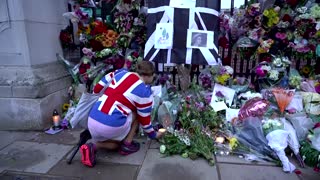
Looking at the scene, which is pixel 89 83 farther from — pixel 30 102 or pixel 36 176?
pixel 36 176

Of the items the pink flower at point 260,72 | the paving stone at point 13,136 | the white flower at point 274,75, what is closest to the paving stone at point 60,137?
the paving stone at point 13,136

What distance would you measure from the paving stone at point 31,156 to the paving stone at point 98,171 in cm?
15

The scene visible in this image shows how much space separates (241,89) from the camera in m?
4.38

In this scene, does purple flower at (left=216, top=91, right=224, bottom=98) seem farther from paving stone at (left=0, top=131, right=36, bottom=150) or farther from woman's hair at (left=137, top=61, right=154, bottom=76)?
paving stone at (left=0, top=131, right=36, bottom=150)

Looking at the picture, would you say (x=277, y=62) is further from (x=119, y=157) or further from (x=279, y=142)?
(x=119, y=157)

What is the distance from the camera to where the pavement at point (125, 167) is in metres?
2.83

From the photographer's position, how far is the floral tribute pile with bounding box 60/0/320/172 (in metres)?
3.29

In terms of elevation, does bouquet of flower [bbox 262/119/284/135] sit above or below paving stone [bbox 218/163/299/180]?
above

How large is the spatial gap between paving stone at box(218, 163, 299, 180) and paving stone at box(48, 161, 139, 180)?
0.98 m

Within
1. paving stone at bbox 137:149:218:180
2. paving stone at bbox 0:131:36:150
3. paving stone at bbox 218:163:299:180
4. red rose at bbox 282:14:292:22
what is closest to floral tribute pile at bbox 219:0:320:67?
red rose at bbox 282:14:292:22

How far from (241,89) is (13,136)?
138 inches

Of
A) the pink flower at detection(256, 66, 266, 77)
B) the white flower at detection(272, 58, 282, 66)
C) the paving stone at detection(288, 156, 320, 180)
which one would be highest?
the white flower at detection(272, 58, 282, 66)

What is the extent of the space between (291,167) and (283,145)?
271mm

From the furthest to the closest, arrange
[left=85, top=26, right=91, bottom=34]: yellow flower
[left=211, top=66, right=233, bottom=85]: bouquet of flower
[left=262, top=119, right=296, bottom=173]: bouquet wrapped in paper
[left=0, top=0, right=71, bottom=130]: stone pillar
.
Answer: [left=85, top=26, right=91, bottom=34]: yellow flower → [left=211, top=66, right=233, bottom=85]: bouquet of flower → [left=0, top=0, right=71, bottom=130]: stone pillar → [left=262, top=119, right=296, bottom=173]: bouquet wrapped in paper
